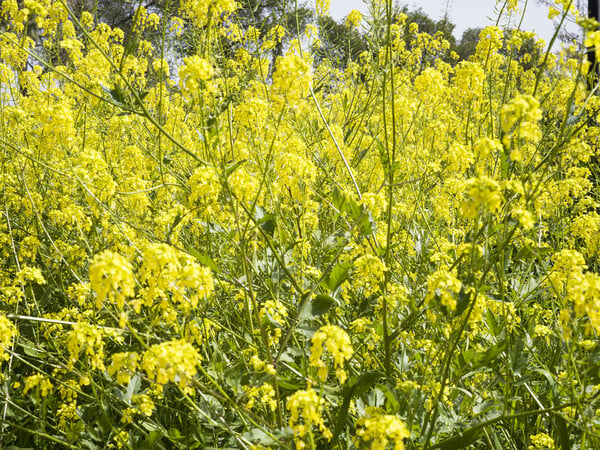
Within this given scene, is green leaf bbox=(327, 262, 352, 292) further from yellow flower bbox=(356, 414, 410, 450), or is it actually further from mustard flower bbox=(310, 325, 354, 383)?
yellow flower bbox=(356, 414, 410, 450)

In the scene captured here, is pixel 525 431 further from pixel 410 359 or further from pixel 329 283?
pixel 329 283

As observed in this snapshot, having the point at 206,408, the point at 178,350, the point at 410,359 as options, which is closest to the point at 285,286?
the point at 410,359

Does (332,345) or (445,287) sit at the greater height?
(445,287)

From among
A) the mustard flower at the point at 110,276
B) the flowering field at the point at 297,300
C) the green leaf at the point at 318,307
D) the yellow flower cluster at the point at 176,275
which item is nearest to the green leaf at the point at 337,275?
the flowering field at the point at 297,300

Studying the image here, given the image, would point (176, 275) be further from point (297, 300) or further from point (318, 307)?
point (297, 300)

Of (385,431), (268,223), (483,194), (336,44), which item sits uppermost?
(336,44)

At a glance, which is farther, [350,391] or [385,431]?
[350,391]

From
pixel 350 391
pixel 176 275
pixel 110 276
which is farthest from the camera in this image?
pixel 350 391

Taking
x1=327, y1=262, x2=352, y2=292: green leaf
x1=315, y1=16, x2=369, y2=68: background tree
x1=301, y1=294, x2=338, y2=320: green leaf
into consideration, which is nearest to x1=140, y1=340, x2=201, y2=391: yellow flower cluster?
x1=301, y1=294, x2=338, y2=320: green leaf

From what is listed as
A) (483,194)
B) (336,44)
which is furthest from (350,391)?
(336,44)

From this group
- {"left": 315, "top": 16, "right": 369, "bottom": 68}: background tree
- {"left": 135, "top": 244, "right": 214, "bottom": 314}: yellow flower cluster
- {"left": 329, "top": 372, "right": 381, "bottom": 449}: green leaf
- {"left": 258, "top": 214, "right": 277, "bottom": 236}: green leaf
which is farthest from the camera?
{"left": 315, "top": 16, "right": 369, "bottom": 68}: background tree

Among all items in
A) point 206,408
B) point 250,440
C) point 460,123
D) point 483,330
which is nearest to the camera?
point 250,440

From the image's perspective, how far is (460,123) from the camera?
3.76m

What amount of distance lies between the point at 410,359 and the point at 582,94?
144 cm
